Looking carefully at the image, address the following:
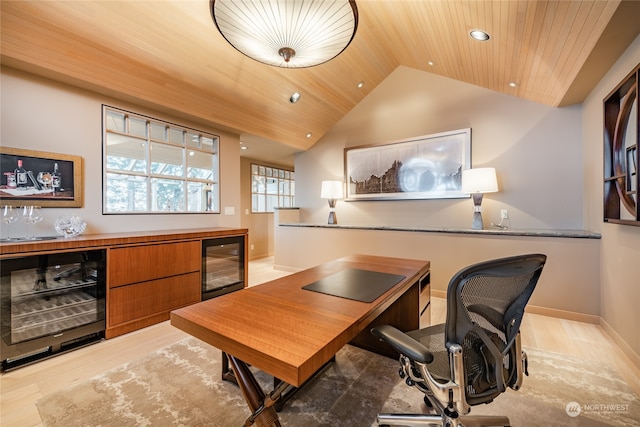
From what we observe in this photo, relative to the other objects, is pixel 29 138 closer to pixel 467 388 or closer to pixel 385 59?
pixel 467 388

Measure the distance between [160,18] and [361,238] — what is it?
3.45m

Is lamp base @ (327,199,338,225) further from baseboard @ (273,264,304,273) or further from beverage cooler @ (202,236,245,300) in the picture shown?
beverage cooler @ (202,236,245,300)

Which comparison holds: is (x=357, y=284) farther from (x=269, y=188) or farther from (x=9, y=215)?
(x=269, y=188)

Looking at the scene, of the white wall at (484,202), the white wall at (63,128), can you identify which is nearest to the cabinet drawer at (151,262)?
the white wall at (63,128)

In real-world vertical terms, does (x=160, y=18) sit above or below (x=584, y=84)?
above

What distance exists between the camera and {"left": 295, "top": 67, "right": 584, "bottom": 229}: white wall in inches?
128

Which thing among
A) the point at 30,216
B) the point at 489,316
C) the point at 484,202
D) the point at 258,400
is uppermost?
the point at 484,202

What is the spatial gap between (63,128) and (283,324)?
2966mm

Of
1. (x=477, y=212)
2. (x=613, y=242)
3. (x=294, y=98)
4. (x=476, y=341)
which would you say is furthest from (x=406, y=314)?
(x=294, y=98)

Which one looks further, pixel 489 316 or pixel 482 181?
pixel 482 181

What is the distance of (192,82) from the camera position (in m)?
2.95

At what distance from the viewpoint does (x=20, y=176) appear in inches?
88.2

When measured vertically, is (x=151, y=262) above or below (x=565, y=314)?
above

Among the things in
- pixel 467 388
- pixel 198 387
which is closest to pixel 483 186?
pixel 467 388
